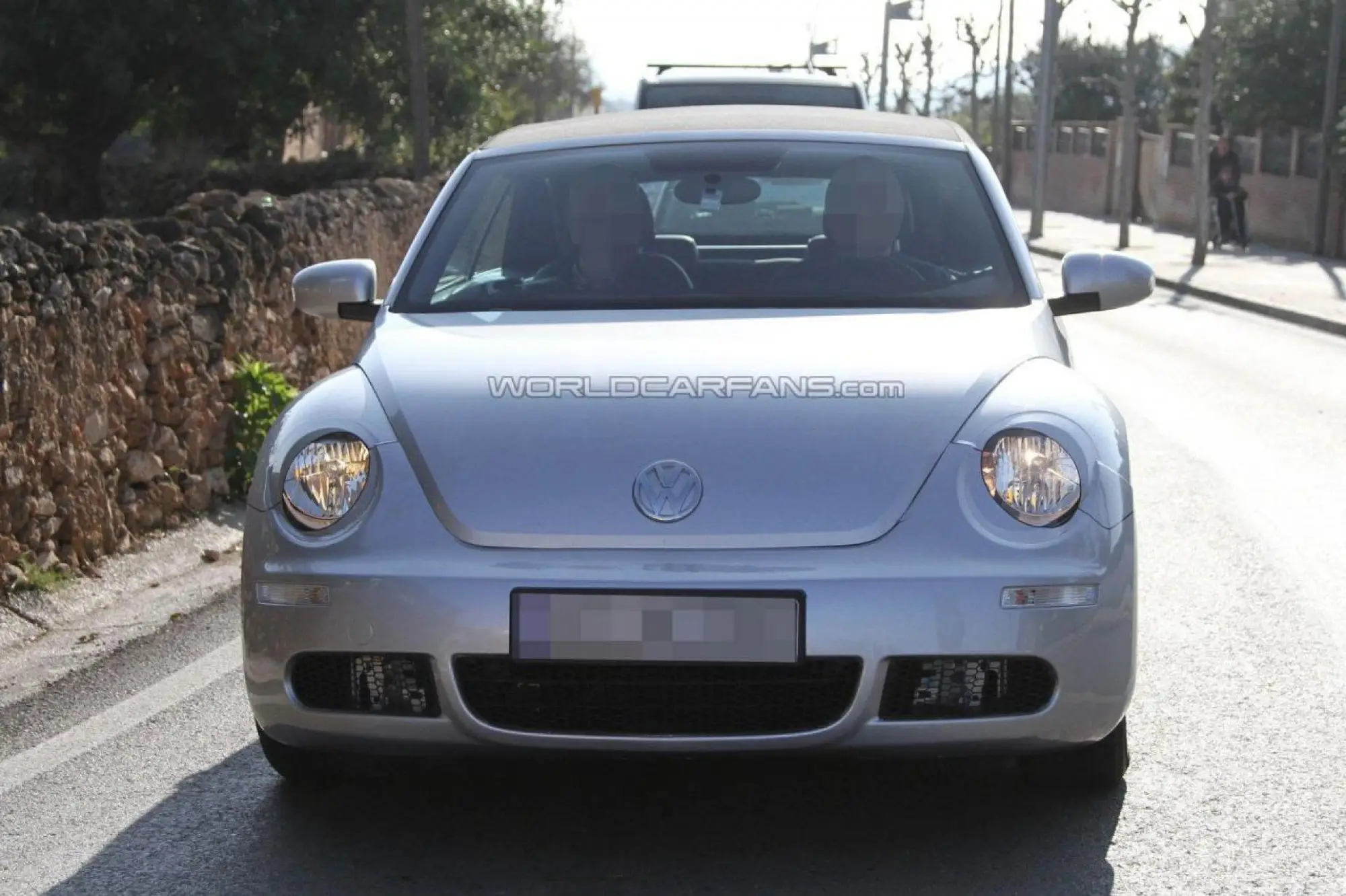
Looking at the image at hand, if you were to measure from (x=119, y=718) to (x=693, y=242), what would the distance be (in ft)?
6.42

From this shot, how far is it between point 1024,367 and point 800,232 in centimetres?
347

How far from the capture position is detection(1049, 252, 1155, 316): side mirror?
5.11m

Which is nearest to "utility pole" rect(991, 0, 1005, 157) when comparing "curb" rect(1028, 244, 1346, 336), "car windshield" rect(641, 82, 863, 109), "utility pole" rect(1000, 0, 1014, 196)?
Answer: "utility pole" rect(1000, 0, 1014, 196)

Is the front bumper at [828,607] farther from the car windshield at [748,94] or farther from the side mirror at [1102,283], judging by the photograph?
the car windshield at [748,94]

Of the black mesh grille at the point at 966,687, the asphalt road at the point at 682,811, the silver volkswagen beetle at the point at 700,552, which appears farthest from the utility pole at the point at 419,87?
the black mesh grille at the point at 966,687

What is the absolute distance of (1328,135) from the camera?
31609 mm

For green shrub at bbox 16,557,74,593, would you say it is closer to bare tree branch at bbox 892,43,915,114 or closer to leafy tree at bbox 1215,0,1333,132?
leafy tree at bbox 1215,0,1333,132

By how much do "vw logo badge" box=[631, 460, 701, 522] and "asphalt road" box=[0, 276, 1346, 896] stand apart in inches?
28.3

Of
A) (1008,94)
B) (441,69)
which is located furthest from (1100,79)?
(441,69)

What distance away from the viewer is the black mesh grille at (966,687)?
374cm

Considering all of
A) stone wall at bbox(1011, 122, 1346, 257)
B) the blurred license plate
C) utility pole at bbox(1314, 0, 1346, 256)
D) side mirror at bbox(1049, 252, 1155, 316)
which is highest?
side mirror at bbox(1049, 252, 1155, 316)

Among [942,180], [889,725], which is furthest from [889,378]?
[942,180]

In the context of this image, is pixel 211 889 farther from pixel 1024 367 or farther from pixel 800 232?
pixel 800 232

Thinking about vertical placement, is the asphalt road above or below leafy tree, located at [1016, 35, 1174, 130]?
above
